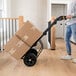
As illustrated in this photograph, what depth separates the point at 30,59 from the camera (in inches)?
136

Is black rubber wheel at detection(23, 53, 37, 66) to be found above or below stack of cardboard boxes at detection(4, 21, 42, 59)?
below

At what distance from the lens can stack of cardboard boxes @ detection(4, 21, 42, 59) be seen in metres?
3.46

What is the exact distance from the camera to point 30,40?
11.4 feet

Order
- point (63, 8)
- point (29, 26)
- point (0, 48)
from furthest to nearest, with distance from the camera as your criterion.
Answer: point (63, 8), point (0, 48), point (29, 26)

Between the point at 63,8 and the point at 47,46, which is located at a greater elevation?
the point at 63,8

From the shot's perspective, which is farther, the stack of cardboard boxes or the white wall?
the white wall

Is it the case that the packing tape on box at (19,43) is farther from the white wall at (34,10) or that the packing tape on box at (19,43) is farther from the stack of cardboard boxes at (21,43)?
the white wall at (34,10)

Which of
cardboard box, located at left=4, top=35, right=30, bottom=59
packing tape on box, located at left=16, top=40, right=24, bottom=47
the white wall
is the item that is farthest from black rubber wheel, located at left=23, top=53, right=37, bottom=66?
the white wall

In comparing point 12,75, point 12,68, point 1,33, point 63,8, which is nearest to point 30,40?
point 12,68

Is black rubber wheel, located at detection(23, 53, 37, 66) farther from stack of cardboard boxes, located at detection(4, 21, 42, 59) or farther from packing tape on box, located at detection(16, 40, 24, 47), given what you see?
packing tape on box, located at detection(16, 40, 24, 47)

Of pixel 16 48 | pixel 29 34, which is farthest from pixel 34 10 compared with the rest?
pixel 16 48

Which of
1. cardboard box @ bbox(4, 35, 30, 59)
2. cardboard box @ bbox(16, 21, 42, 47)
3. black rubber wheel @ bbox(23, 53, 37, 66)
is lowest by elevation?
black rubber wheel @ bbox(23, 53, 37, 66)

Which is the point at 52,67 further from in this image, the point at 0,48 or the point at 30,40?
the point at 0,48

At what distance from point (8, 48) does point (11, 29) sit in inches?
115
